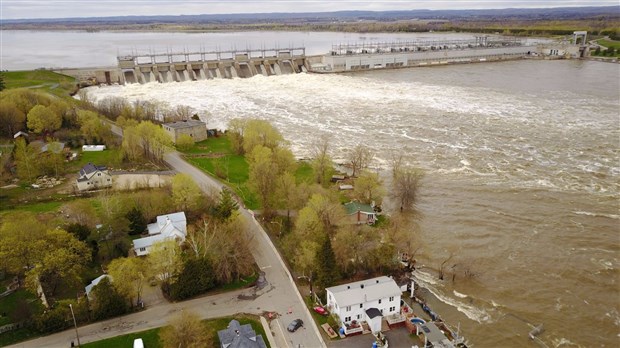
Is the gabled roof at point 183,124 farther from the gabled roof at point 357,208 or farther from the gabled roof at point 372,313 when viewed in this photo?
the gabled roof at point 372,313

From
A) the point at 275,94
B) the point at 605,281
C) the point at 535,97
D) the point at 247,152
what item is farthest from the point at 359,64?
the point at 605,281

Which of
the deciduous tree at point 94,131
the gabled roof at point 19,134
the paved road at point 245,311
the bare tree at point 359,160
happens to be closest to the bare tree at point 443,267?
the paved road at point 245,311

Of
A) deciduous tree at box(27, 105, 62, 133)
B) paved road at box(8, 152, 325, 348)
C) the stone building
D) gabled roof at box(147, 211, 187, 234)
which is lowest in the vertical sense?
paved road at box(8, 152, 325, 348)

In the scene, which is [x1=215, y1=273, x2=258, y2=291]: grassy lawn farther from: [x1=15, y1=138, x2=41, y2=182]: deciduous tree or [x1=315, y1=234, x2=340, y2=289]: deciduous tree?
[x1=15, y1=138, x2=41, y2=182]: deciduous tree

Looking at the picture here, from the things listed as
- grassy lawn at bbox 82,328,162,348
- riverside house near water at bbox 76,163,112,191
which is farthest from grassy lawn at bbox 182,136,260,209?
grassy lawn at bbox 82,328,162,348

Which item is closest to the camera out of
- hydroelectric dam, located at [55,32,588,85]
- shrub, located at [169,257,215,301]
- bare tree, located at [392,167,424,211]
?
shrub, located at [169,257,215,301]

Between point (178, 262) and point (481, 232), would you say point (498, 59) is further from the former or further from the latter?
point (178, 262)
